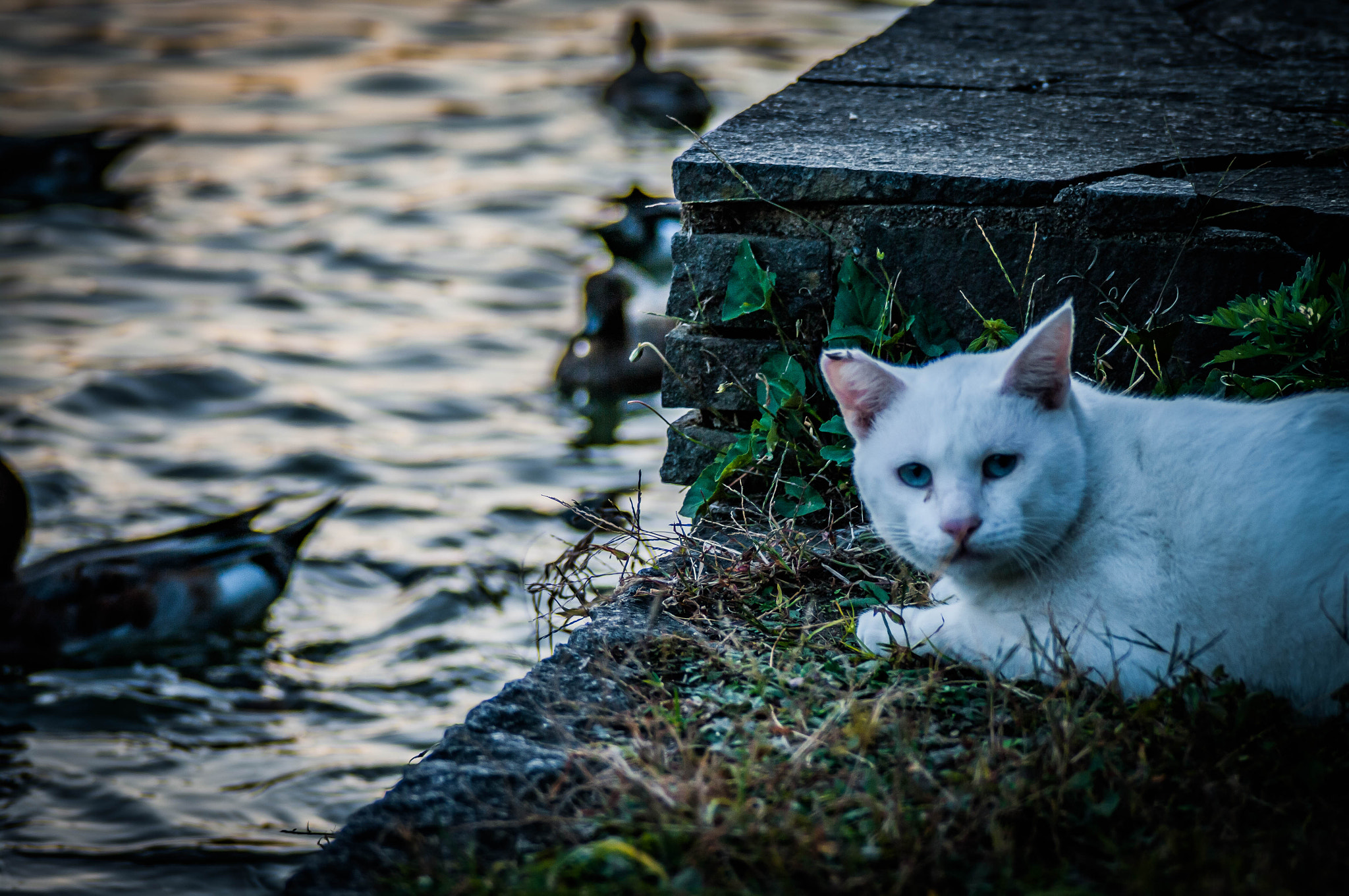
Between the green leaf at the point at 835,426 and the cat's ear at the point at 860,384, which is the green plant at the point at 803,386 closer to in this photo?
the green leaf at the point at 835,426

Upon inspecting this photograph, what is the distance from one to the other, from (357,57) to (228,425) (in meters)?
6.34

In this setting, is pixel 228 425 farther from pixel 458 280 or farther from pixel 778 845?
pixel 778 845

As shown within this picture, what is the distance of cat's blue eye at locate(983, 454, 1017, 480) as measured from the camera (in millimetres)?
2309

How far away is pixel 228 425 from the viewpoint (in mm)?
6480

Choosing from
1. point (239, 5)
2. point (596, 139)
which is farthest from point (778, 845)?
point (239, 5)

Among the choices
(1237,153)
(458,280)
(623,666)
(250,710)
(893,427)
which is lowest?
(250,710)

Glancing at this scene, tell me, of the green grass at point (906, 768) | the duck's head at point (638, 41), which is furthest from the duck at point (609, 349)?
the duck's head at point (638, 41)

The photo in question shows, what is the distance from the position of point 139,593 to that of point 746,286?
3397 millimetres

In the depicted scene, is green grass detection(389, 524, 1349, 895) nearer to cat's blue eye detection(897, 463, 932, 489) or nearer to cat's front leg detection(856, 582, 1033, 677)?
cat's front leg detection(856, 582, 1033, 677)

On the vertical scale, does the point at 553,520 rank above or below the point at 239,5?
below

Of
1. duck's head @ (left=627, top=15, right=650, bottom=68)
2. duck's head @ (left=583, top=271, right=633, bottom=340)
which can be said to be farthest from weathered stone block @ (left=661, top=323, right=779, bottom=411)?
duck's head @ (left=627, top=15, right=650, bottom=68)

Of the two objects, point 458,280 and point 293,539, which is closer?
point 293,539

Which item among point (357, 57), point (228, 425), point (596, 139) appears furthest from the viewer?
point (357, 57)

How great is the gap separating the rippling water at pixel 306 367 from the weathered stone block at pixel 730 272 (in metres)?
1.65
